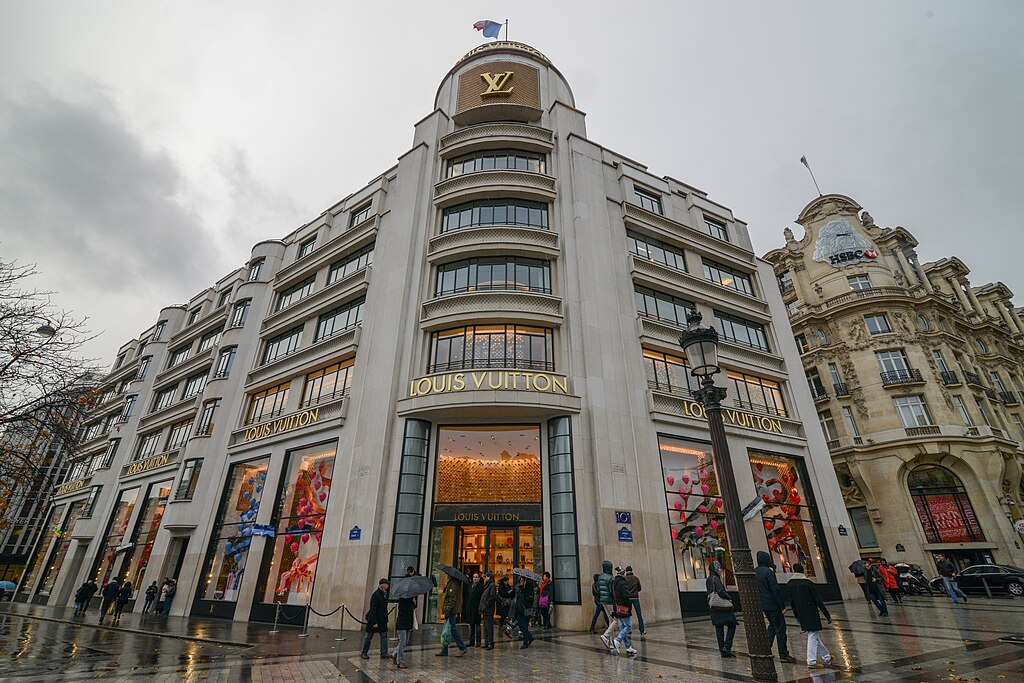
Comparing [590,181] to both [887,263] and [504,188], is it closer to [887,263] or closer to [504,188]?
[504,188]

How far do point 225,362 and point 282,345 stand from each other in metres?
4.16

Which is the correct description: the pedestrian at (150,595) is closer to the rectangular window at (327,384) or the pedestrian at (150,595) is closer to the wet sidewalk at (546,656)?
the wet sidewalk at (546,656)

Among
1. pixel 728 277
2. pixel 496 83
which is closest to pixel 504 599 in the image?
pixel 728 277

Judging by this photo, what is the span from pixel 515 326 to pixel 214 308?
28.5 meters

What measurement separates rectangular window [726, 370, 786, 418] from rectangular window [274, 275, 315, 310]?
24.5 metres

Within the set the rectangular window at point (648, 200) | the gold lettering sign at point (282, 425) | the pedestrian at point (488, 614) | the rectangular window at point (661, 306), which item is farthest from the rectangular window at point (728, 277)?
the gold lettering sign at point (282, 425)

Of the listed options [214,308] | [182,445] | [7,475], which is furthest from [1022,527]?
[214,308]

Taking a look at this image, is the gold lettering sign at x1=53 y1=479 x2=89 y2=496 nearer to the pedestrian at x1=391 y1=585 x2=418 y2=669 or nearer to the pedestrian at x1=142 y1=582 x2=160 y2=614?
the pedestrian at x1=142 y1=582 x2=160 y2=614

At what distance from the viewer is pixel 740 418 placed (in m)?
22.6

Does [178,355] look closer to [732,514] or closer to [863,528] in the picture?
[732,514]

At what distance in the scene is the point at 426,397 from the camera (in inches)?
731

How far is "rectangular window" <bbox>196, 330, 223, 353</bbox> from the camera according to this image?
3412cm

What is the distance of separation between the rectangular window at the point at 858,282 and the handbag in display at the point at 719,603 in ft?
125

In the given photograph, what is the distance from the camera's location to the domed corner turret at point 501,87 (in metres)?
27.6
